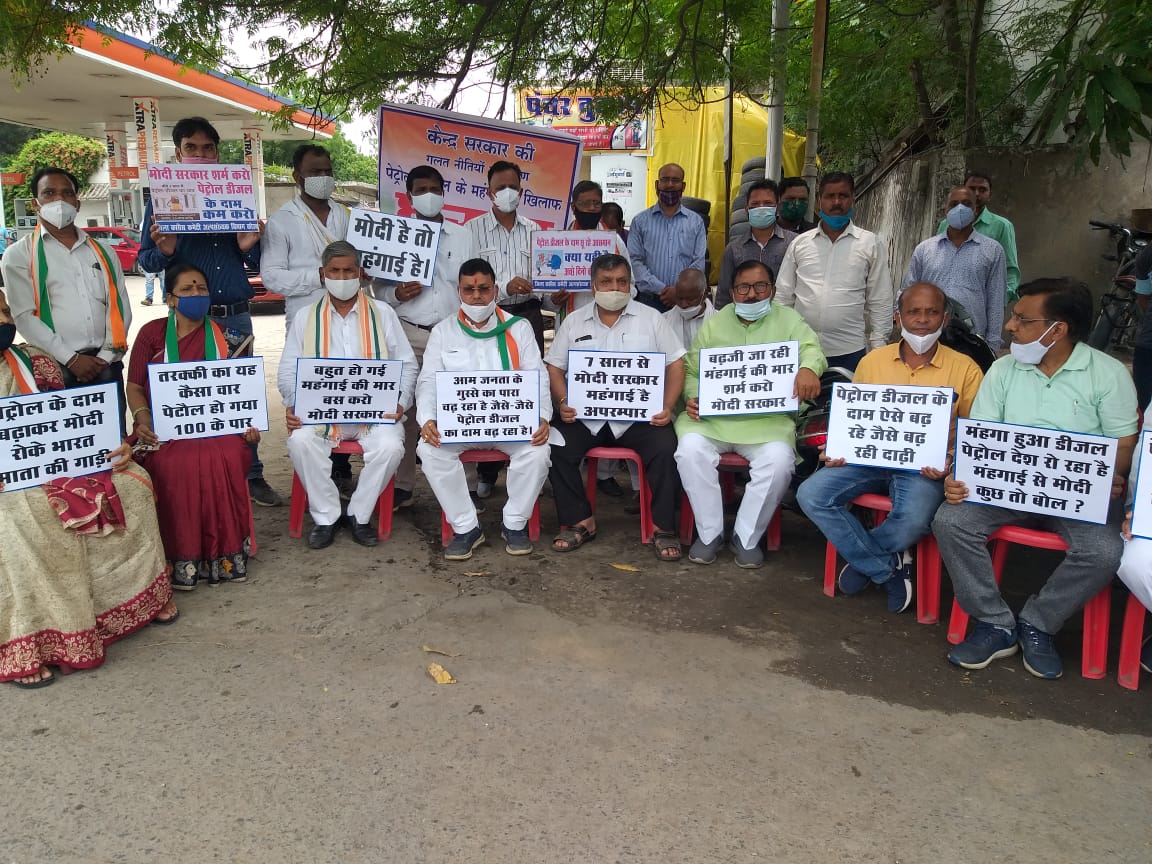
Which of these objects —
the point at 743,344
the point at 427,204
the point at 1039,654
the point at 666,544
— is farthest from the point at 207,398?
the point at 1039,654

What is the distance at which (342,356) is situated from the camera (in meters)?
5.00

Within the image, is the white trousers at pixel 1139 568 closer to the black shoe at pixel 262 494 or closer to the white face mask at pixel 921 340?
the white face mask at pixel 921 340

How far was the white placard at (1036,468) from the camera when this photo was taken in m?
3.48

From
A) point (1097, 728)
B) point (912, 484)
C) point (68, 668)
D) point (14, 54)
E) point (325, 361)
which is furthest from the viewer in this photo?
point (14, 54)

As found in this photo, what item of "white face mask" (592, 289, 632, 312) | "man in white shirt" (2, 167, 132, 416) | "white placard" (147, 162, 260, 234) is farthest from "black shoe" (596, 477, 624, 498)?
"man in white shirt" (2, 167, 132, 416)

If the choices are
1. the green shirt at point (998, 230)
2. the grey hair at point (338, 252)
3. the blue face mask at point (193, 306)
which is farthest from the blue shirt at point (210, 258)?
the green shirt at point (998, 230)

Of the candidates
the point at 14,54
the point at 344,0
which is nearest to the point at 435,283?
the point at 344,0

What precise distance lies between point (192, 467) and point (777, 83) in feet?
19.8

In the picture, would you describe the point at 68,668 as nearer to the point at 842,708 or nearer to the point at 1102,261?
the point at 842,708

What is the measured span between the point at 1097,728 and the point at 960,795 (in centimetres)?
79

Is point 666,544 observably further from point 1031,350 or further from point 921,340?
point 1031,350

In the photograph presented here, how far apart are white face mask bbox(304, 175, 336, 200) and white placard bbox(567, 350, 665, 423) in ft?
5.85

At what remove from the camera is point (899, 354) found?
14.0 ft

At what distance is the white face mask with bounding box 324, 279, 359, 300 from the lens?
192 inches
